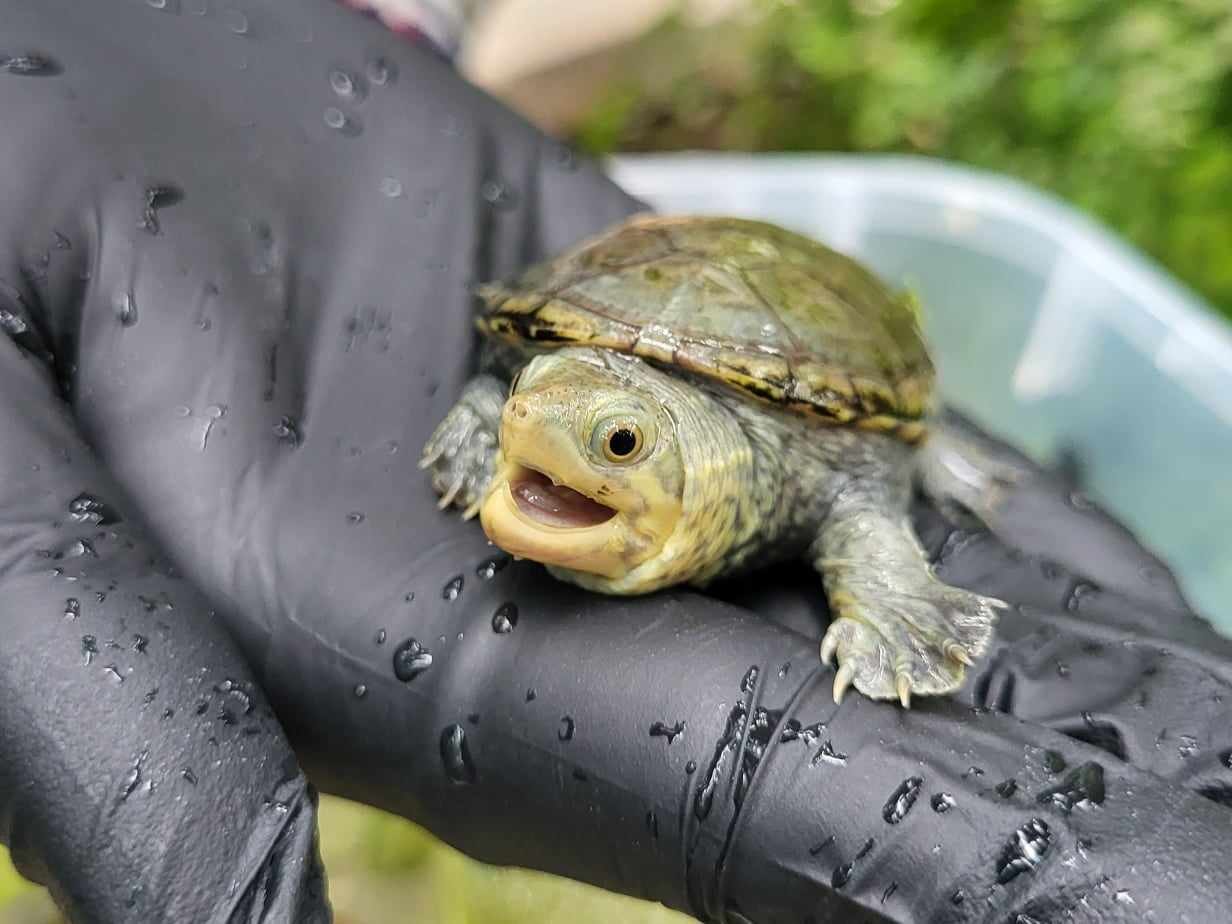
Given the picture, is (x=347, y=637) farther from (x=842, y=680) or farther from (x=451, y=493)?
(x=842, y=680)

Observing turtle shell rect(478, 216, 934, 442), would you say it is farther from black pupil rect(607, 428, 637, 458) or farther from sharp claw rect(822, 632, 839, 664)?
sharp claw rect(822, 632, 839, 664)

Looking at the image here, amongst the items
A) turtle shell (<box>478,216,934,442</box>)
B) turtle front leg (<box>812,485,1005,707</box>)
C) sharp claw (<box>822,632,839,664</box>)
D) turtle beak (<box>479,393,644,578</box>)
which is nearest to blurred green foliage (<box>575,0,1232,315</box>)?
turtle shell (<box>478,216,934,442</box>)

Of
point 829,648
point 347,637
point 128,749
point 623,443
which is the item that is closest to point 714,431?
point 623,443

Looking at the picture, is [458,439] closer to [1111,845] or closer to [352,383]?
[352,383]

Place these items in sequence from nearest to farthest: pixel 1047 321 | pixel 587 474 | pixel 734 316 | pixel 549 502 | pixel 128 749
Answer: pixel 128 749
pixel 587 474
pixel 549 502
pixel 734 316
pixel 1047 321

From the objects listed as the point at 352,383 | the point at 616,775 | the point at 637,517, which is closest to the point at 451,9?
the point at 352,383

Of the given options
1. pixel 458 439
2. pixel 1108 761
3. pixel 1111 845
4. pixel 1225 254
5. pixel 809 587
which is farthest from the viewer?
pixel 1225 254
